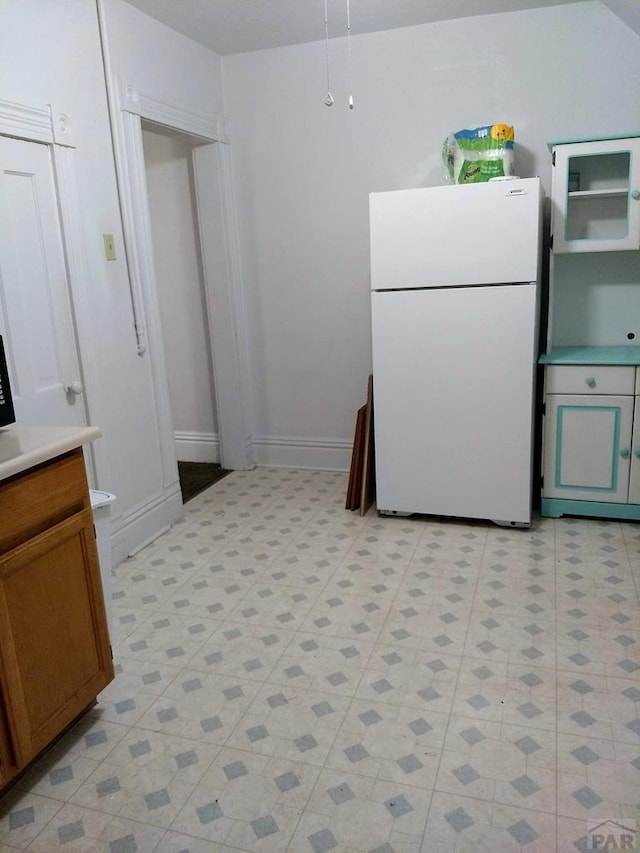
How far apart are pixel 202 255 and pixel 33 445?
2.59 m

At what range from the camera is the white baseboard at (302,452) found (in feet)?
13.5

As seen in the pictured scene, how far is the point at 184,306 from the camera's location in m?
4.23

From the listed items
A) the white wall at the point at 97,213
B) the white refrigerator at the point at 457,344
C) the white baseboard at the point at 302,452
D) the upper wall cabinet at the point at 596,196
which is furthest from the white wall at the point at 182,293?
the upper wall cabinet at the point at 596,196

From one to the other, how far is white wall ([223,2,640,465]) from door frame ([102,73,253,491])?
0.39 feet

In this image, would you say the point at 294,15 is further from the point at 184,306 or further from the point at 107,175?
the point at 184,306

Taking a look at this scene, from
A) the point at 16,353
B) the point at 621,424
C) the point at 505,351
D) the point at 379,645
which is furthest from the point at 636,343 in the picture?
the point at 16,353

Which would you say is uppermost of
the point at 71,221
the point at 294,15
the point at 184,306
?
the point at 294,15

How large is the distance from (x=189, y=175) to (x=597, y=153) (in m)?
2.33

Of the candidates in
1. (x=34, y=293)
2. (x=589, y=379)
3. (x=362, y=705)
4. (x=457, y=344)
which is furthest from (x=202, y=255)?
(x=362, y=705)

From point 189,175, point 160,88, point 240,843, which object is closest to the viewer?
point 240,843

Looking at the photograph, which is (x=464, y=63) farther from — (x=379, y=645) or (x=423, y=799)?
(x=423, y=799)

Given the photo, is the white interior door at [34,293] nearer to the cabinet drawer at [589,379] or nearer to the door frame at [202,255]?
the door frame at [202,255]

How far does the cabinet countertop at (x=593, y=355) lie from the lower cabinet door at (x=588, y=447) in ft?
0.55

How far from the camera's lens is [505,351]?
2906mm
